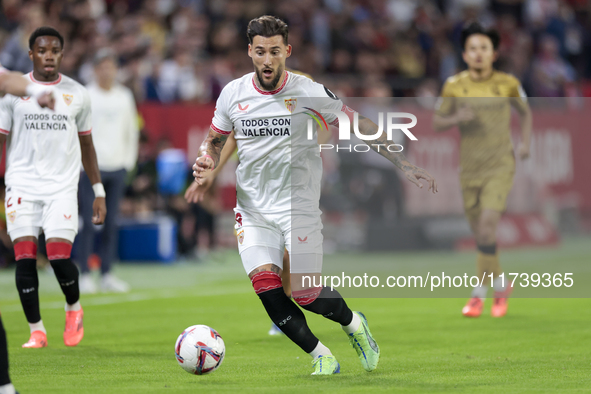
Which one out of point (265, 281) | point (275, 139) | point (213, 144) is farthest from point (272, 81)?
point (265, 281)

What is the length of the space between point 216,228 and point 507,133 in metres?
7.53

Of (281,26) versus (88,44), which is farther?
(88,44)

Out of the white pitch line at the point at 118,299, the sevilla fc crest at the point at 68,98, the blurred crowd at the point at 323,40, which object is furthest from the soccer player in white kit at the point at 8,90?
the blurred crowd at the point at 323,40

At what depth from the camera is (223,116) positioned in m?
6.05

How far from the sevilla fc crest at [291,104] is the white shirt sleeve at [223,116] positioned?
0.39 metres

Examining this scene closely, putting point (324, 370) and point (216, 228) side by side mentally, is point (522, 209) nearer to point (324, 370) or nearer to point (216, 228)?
point (216, 228)

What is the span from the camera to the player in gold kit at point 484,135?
29.9ft

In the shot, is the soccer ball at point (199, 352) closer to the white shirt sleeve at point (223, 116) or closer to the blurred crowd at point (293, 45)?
the white shirt sleeve at point (223, 116)

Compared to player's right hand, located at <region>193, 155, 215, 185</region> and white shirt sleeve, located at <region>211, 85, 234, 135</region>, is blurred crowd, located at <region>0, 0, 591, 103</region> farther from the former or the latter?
player's right hand, located at <region>193, 155, 215, 185</region>

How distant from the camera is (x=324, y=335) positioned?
7.95 metres

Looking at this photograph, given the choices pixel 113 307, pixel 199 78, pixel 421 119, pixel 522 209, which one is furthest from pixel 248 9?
pixel 113 307

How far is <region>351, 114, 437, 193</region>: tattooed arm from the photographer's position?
18.5 ft

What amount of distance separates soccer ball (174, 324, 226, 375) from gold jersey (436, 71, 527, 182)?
432 cm

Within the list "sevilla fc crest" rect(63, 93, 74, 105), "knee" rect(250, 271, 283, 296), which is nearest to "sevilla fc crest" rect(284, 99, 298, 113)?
"knee" rect(250, 271, 283, 296)
